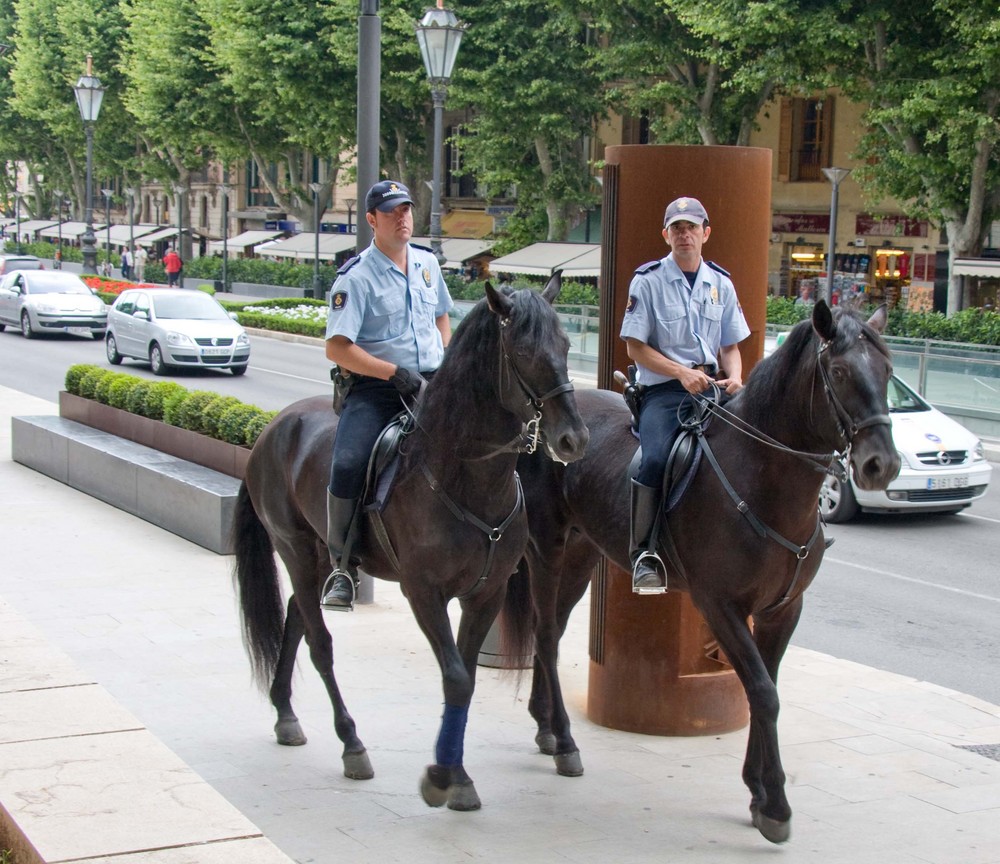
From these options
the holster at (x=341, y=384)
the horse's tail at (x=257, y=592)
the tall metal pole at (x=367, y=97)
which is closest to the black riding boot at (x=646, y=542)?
the holster at (x=341, y=384)

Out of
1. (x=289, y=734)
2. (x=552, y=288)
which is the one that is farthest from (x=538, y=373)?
(x=289, y=734)

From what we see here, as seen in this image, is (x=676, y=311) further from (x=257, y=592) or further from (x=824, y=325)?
(x=257, y=592)

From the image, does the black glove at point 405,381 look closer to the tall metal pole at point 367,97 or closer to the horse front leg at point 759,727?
the horse front leg at point 759,727

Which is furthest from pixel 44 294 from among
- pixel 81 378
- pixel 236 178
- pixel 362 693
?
pixel 236 178

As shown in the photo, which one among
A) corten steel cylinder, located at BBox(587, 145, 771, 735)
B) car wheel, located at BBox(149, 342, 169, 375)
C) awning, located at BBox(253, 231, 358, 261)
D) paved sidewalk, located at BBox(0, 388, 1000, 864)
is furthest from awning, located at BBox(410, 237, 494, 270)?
corten steel cylinder, located at BBox(587, 145, 771, 735)

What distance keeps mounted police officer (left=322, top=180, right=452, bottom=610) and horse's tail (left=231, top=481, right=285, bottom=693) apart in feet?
3.23

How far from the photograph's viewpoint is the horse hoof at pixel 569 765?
268 inches

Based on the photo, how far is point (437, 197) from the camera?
31781mm

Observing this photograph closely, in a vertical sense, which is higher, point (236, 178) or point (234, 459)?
point (236, 178)

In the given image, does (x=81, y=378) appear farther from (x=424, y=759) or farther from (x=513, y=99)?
(x=513, y=99)

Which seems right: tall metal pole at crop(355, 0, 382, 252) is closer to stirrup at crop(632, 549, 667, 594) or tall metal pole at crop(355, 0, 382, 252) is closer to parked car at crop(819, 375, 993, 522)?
stirrup at crop(632, 549, 667, 594)

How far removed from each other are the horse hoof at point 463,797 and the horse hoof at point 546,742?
2.89 feet

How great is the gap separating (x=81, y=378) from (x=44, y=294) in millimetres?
22577

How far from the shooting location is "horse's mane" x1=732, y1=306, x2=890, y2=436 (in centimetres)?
559
